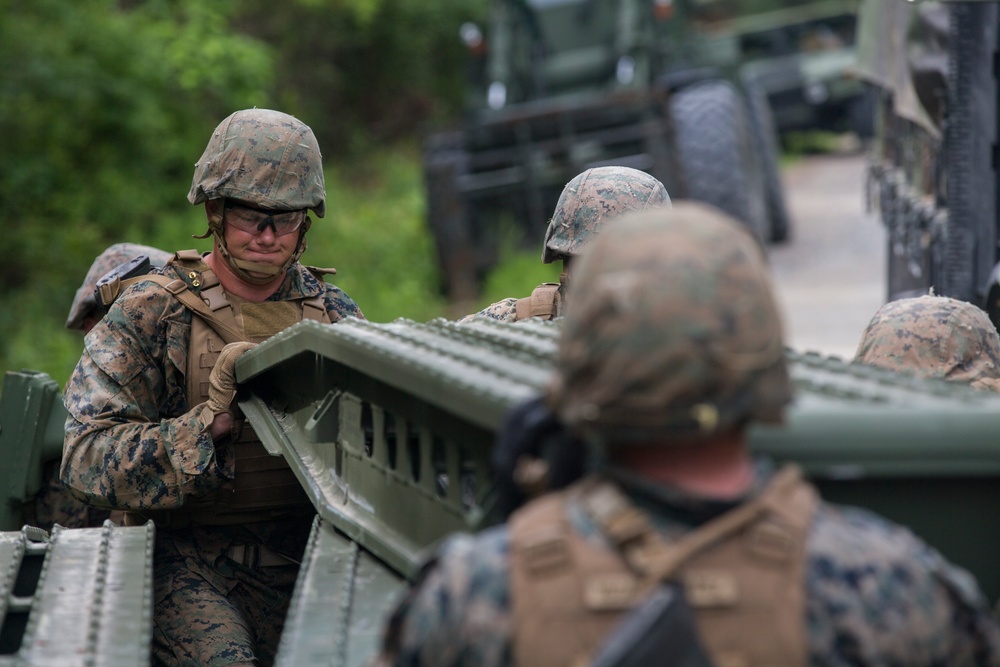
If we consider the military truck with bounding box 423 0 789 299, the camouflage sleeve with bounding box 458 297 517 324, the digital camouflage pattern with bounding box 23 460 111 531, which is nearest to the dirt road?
the military truck with bounding box 423 0 789 299

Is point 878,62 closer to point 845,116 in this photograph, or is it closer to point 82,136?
point 82,136

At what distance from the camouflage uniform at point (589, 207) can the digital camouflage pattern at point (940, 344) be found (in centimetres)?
130

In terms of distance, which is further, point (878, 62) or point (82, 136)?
point (82, 136)

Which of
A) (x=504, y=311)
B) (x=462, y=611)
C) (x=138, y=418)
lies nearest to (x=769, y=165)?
(x=504, y=311)

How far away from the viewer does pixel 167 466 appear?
3.96m

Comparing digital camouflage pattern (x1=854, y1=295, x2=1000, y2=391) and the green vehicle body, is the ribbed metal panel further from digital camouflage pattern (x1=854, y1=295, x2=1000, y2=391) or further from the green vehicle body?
digital camouflage pattern (x1=854, y1=295, x2=1000, y2=391)

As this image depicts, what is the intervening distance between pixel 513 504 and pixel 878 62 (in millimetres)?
7038

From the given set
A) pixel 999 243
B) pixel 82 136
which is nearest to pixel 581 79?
pixel 82 136

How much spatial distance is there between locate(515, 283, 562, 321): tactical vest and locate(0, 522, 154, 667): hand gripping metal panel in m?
1.58

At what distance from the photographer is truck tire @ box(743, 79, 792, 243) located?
14.1 m

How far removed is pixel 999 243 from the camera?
630 centimetres

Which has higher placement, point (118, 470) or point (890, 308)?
point (890, 308)

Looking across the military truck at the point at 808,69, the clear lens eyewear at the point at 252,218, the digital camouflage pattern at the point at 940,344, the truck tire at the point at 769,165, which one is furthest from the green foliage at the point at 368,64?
the digital camouflage pattern at the point at 940,344

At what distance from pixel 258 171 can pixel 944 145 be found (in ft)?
11.6
